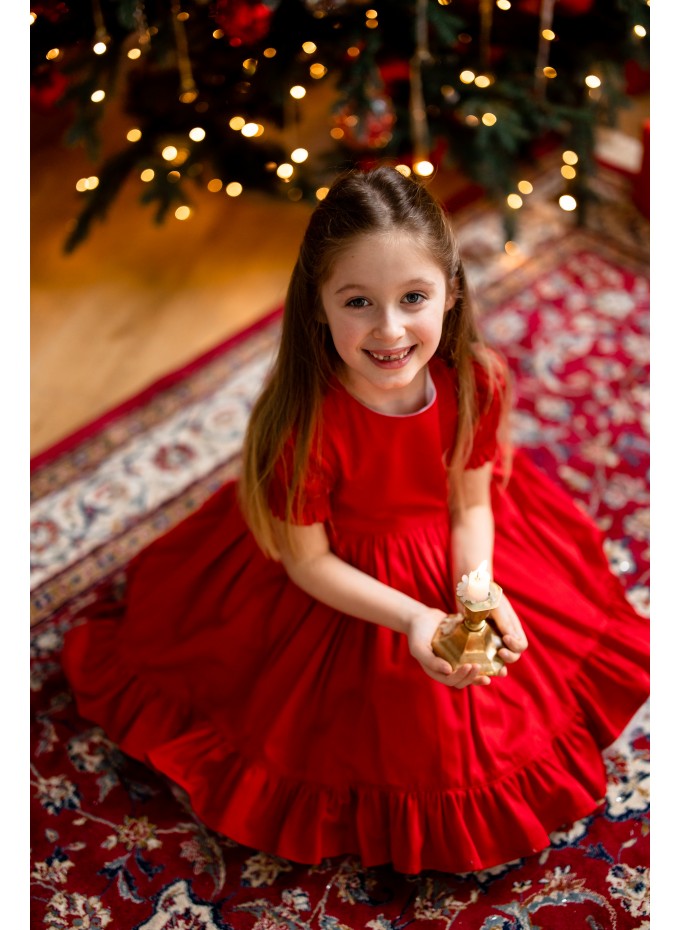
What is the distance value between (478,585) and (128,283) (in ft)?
4.68

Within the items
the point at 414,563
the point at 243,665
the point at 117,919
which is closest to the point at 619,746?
the point at 414,563

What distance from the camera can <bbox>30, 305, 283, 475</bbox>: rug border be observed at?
186 cm

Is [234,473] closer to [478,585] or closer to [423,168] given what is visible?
[423,168]

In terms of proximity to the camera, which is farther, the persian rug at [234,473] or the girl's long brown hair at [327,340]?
the persian rug at [234,473]

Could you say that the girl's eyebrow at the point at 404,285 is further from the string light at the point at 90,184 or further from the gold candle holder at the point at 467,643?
the string light at the point at 90,184

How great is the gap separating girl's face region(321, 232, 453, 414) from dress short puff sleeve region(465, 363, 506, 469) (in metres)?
0.16

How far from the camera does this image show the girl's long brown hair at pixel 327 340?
1.09 meters

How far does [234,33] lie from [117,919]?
1.40m

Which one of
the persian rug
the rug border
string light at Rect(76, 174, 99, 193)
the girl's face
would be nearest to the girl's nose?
the girl's face

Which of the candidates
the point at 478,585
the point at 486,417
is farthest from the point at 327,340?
the point at 478,585

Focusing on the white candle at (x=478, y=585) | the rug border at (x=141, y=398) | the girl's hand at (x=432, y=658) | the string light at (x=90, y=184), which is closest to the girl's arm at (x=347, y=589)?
the girl's hand at (x=432, y=658)

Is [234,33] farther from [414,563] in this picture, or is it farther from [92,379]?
[414,563]

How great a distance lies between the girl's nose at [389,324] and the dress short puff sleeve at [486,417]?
0.23 metres
